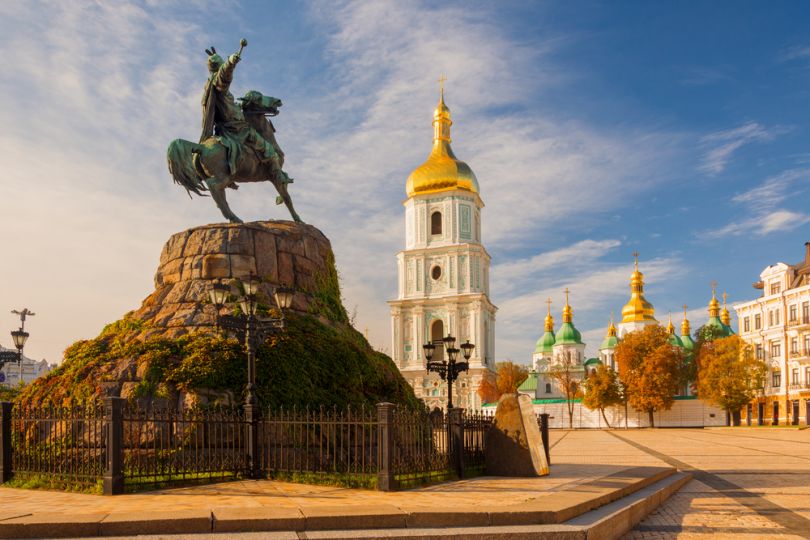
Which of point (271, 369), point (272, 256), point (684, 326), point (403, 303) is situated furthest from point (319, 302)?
point (684, 326)

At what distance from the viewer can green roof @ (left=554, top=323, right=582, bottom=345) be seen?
92.1m

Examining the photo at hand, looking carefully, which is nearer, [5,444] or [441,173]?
[5,444]

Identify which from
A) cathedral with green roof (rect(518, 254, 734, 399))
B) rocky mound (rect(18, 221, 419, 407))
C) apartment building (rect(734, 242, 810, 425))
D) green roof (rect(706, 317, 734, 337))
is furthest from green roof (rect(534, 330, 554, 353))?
rocky mound (rect(18, 221, 419, 407))

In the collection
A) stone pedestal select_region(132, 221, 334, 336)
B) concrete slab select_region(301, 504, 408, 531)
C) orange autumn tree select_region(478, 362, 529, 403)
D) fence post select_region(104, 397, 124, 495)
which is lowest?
orange autumn tree select_region(478, 362, 529, 403)

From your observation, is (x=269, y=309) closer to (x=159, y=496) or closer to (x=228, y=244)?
(x=228, y=244)

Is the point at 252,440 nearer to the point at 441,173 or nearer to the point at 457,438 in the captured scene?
the point at 457,438

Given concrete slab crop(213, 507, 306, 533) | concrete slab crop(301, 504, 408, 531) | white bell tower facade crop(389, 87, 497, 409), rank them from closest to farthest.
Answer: concrete slab crop(213, 507, 306, 533)
concrete slab crop(301, 504, 408, 531)
white bell tower facade crop(389, 87, 497, 409)

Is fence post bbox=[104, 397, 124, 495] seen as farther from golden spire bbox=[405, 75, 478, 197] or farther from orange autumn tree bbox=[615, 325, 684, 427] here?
golden spire bbox=[405, 75, 478, 197]

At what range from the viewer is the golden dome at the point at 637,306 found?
88875 mm

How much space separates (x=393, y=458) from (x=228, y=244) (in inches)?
265

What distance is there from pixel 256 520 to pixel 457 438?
16.1ft

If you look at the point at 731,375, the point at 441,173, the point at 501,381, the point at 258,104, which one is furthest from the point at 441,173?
the point at 258,104

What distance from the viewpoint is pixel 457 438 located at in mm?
12523

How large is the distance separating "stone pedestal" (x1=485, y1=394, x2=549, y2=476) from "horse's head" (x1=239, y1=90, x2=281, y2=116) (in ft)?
28.4
